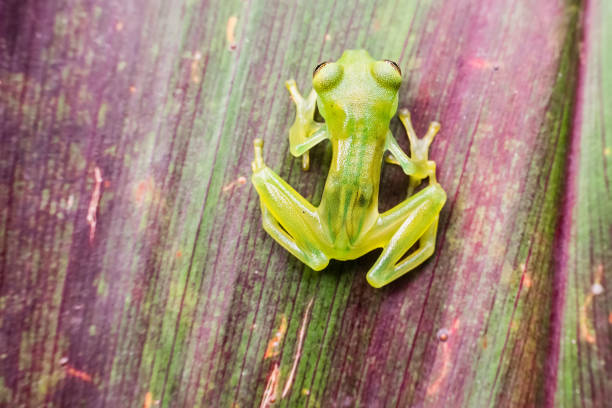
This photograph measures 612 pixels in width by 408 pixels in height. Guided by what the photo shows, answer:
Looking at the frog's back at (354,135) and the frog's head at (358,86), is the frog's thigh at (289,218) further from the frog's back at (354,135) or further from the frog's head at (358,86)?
the frog's head at (358,86)

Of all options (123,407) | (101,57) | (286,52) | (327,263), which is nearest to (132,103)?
(101,57)

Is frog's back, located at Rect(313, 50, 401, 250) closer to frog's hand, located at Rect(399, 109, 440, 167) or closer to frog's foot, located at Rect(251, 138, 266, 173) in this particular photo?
frog's hand, located at Rect(399, 109, 440, 167)

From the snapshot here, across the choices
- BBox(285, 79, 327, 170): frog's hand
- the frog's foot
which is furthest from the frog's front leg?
the frog's foot

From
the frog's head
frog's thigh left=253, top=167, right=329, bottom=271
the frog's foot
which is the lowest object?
frog's thigh left=253, top=167, right=329, bottom=271

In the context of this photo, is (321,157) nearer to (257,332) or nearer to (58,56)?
(257,332)

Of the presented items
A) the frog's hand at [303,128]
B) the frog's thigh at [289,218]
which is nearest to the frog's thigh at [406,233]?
A: the frog's thigh at [289,218]

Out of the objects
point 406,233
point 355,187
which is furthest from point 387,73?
point 406,233
